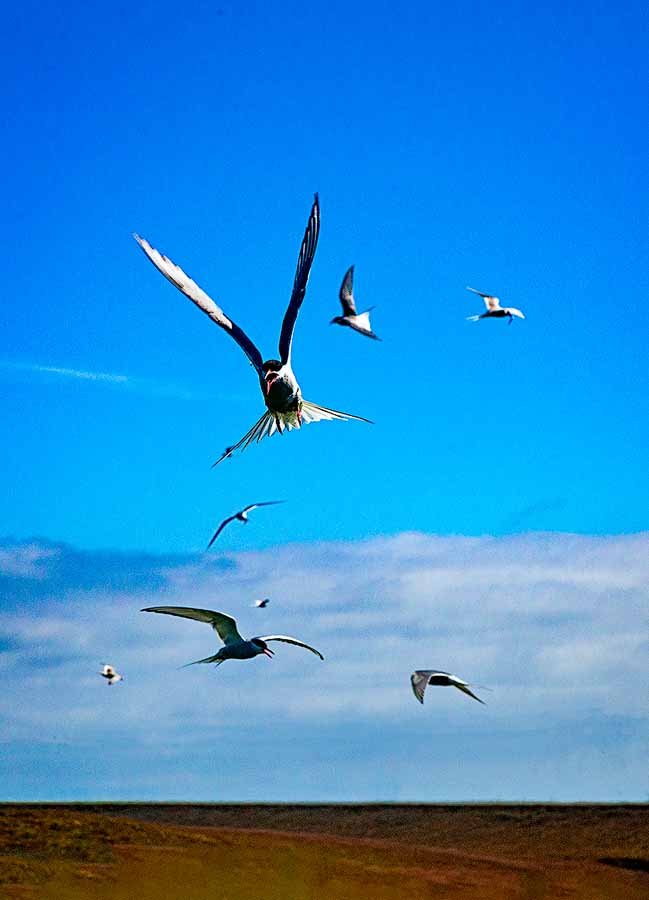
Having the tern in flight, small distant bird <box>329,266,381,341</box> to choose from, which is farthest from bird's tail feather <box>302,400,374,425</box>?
small distant bird <box>329,266,381,341</box>

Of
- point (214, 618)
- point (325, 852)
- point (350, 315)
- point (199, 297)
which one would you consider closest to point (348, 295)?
point (350, 315)

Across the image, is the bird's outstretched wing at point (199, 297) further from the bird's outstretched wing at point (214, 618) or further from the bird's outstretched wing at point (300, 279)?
the bird's outstretched wing at point (214, 618)

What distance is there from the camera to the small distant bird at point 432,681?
15734 mm

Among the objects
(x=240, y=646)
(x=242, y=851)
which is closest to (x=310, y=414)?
(x=240, y=646)

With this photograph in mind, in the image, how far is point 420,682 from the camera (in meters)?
15.9

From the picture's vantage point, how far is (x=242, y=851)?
1516 centimetres

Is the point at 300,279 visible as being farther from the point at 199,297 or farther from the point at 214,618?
the point at 214,618

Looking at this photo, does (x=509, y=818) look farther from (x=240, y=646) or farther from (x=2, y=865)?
(x=2, y=865)

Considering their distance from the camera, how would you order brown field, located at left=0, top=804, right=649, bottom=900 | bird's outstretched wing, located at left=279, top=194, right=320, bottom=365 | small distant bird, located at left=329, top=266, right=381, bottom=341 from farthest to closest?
small distant bird, located at left=329, top=266, right=381, bottom=341 → bird's outstretched wing, located at left=279, top=194, right=320, bottom=365 → brown field, located at left=0, top=804, right=649, bottom=900

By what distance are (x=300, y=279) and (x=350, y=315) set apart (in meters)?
4.25

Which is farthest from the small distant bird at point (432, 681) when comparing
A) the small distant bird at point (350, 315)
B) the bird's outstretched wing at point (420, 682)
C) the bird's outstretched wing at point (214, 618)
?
the small distant bird at point (350, 315)

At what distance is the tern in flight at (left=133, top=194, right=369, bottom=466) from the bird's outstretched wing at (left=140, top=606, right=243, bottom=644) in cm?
237

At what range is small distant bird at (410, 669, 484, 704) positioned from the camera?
15.7m

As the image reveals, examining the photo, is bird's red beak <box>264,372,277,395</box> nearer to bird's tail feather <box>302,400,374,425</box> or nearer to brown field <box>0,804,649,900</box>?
bird's tail feather <box>302,400,374,425</box>
